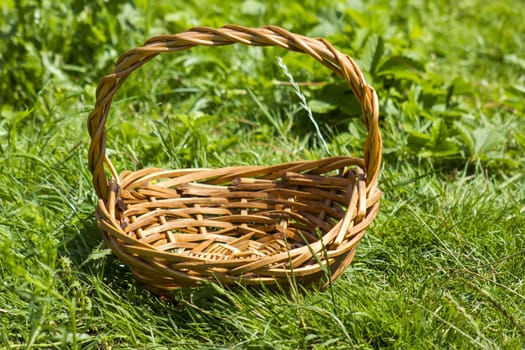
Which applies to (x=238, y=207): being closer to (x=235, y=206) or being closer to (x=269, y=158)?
(x=235, y=206)

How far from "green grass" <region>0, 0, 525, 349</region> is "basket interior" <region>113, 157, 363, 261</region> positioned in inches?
5.1

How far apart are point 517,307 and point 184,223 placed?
83 cm

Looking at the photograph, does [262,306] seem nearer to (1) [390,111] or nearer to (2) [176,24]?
(1) [390,111]

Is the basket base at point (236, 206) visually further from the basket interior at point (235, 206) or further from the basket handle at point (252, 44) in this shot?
the basket handle at point (252, 44)

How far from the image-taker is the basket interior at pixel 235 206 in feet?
6.22

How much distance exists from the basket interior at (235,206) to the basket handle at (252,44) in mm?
224

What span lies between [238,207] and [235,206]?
0.01m

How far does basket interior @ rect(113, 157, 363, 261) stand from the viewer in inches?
74.6

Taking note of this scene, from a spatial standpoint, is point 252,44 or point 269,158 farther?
point 269,158

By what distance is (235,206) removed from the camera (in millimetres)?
1997

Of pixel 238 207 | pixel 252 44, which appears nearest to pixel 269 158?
pixel 238 207

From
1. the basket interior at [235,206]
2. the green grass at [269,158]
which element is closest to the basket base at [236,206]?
the basket interior at [235,206]

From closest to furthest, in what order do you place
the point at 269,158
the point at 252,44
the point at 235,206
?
the point at 252,44 → the point at 235,206 → the point at 269,158

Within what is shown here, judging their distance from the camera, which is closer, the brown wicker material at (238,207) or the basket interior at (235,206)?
the brown wicker material at (238,207)
